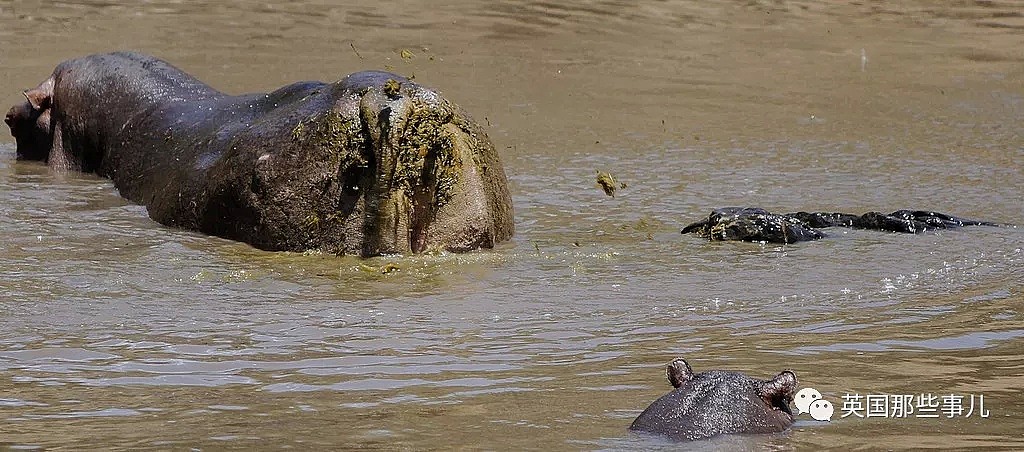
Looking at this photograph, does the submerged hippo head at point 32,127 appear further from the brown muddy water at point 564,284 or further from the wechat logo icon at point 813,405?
the wechat logo icon at point 813,405

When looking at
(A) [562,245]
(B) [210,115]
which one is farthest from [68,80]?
(A) [562,245]

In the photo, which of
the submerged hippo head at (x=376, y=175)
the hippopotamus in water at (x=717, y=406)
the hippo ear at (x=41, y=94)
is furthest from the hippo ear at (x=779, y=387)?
the hippo ear at (x=41, y=94)

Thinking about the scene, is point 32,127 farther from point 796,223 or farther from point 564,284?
Result: point 796,223

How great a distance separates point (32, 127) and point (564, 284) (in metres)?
4.82

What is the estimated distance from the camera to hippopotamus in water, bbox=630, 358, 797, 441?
410cm

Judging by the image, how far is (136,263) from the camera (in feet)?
21.8

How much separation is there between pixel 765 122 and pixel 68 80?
485 cm

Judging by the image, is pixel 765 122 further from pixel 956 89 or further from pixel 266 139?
pixel 266 139

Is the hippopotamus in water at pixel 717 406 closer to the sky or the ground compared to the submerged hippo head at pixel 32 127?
closer to the sky

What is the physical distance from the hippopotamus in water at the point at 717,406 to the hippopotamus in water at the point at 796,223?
9.59 ft

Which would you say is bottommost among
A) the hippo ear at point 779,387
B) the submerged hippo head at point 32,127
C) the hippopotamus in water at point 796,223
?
the submerged hippo head at point 32,127

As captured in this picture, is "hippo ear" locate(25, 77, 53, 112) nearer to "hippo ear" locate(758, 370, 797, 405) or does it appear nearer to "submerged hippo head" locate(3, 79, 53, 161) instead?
"submerged hippo head" locate(3, 79, 53, 161)

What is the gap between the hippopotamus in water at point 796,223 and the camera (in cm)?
726

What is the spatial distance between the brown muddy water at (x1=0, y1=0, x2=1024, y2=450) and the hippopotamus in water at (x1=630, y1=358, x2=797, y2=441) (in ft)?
0.21
